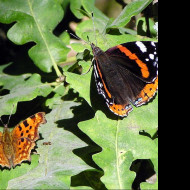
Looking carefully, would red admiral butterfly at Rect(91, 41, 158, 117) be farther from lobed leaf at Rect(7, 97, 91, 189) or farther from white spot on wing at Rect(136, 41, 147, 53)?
lobed leaf at Rect(7, 97, 91, 189)

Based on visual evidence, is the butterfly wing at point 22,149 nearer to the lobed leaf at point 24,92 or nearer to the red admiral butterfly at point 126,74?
the lobed leaf at point 24,92

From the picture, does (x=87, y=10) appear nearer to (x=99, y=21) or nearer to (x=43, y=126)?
(x=99, y=21)

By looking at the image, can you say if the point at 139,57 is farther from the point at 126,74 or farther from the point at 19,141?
the point at 19,141

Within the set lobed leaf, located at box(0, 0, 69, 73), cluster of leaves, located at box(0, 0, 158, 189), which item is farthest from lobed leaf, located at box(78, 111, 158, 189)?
lobed leaf, located at box(0, 0, 69, 73)

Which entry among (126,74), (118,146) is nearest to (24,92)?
(126,74)

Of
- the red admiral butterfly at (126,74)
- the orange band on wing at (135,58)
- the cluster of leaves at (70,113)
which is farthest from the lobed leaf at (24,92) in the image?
the orange band on wing at (135,58)
